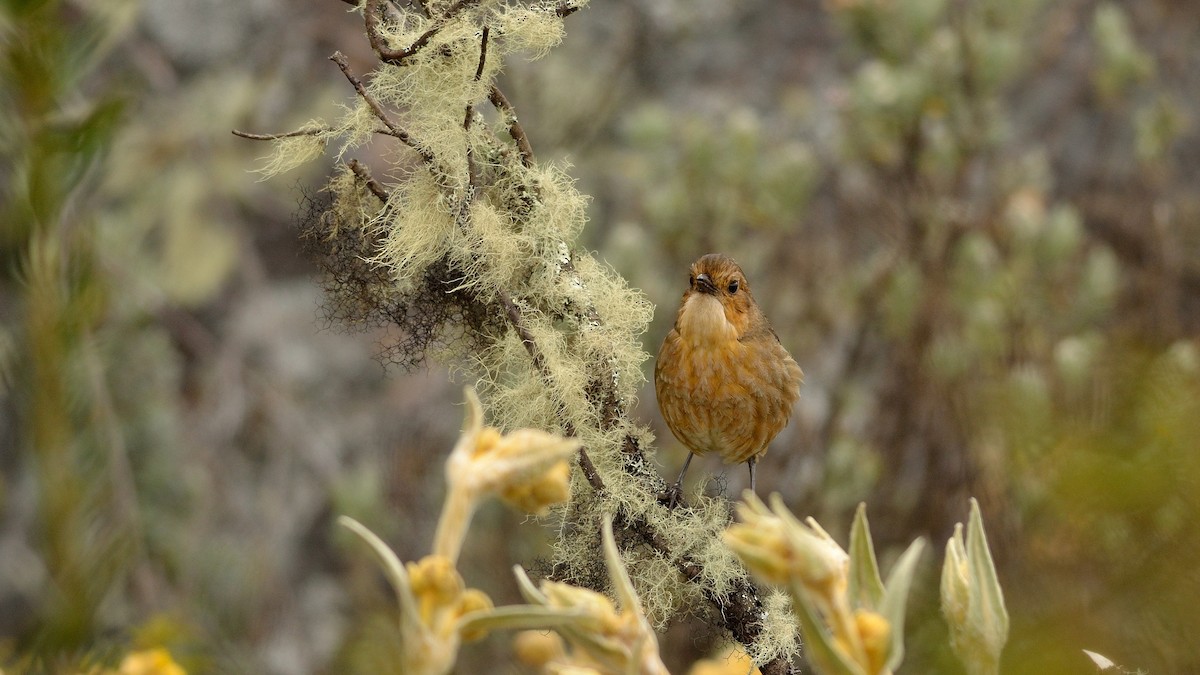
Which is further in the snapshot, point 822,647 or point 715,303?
point 715,303

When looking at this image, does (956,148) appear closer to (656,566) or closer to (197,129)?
(197,129)

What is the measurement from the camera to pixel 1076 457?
21.9 inches

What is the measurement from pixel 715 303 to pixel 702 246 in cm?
168

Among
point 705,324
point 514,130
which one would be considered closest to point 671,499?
point 514,130

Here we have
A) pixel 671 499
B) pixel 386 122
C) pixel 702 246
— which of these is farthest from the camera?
pixel 702 246

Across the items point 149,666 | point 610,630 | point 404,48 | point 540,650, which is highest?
point 404,48

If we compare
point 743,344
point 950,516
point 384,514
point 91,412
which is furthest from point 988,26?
point 91,412

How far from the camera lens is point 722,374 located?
227 cm

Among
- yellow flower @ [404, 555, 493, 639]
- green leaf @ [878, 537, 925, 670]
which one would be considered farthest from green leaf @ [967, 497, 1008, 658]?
yellow flower @ [404, 555, 493, 639]

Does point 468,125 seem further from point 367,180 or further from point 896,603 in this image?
point 896,603

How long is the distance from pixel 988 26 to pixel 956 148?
0.48 m

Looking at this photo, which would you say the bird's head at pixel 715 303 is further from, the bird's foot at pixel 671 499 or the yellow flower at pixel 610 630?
the yellow flower at pixel 610 630

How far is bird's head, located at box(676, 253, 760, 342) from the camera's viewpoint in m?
2.30

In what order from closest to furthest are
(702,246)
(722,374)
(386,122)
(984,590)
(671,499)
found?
(984,590) < (386,122) < (671,499) < (722,374) < (702,246)
